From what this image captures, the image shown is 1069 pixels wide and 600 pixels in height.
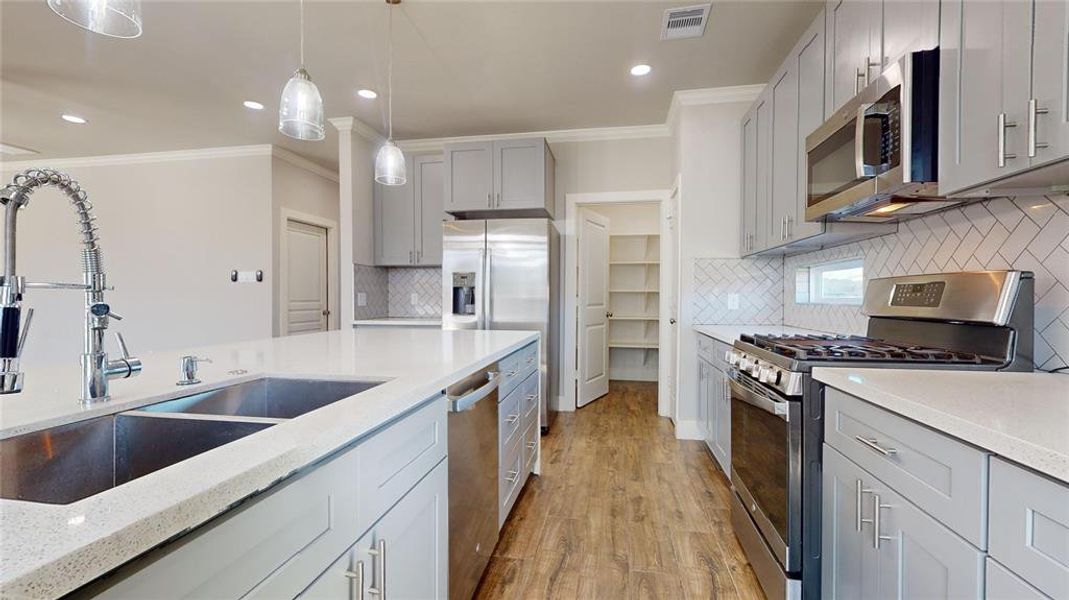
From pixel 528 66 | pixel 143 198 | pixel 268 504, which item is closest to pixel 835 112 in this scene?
pixel 528 66

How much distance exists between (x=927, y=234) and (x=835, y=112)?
0.63m

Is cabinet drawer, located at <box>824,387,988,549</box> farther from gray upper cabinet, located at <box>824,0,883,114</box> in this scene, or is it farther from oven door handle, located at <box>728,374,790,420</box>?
gray upper cabinet, located at <box>824,0,883,114</box>

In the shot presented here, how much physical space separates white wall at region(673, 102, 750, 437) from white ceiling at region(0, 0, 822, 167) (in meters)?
0.28

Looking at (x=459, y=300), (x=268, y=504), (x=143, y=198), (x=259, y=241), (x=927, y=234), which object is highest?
(x=143, y=198)

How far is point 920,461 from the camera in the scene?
0.97 m

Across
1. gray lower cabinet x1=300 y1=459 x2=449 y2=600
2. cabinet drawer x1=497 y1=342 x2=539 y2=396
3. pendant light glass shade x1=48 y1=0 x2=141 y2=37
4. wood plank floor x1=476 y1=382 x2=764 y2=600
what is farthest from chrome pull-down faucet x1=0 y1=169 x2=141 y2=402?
wood plank floor x1=476 y1=382 x2=764 y2=600

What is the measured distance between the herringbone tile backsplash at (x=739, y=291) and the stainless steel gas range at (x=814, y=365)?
5.26 ft

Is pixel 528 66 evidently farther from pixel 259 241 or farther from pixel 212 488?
pixel 259 241

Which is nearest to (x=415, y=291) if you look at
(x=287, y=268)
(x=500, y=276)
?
(x=500, y=276)

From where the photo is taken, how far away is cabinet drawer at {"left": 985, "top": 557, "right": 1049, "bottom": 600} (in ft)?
2.36

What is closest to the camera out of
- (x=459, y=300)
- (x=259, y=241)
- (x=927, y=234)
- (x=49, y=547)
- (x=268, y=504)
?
(x=49, y=547)

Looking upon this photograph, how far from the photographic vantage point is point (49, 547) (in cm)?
42

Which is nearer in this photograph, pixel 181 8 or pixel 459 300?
pixel 181 8

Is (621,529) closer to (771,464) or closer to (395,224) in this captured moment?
(771,464)
